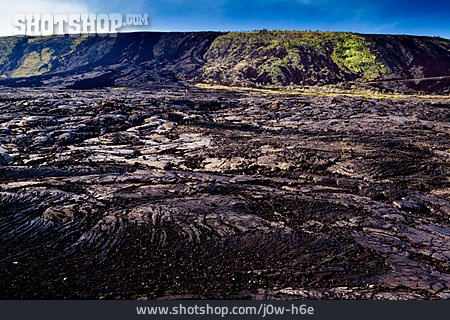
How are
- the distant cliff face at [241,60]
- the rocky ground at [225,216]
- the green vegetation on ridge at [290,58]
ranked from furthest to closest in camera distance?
1. the green vegetation on ridge at [290,58]
2. the distant cliff face at [241,60]
3. the rocky ground at [225,216]

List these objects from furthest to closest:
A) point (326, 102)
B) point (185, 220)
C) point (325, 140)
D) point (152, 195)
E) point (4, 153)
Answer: point (326, 102)
point (325, 140)
point (4, 153)
point (152, 195)
point (185, 220)

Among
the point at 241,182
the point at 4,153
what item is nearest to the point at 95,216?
the point at 241,182

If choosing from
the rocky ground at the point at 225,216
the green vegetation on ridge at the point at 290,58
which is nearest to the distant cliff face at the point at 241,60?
the green vegetation on ridge at the point at 290,58

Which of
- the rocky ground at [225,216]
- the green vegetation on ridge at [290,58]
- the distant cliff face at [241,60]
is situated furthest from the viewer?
the green vegetation on ridge at [290,58]

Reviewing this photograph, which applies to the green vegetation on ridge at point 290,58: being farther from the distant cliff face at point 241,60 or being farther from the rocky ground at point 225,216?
the rocky ground at point 225,216

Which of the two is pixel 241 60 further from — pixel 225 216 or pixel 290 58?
pixel 225 216

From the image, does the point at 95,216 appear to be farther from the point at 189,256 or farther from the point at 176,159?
the point at 176,159

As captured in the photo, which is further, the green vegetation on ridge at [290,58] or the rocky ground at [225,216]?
the green vegetation on ridge at [290,58]
